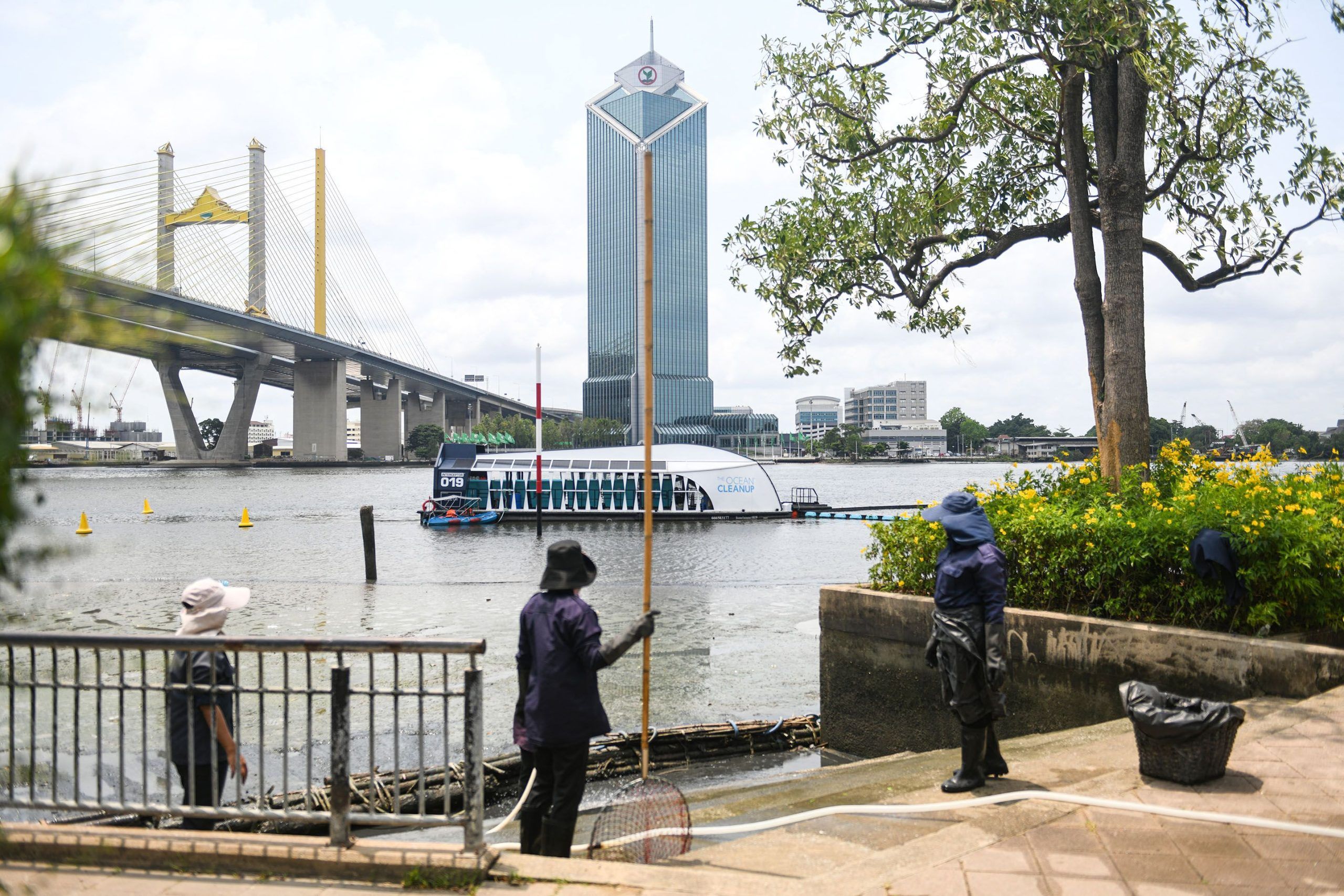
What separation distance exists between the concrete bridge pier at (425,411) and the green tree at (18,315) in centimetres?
12836

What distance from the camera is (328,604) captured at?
19.7 meters

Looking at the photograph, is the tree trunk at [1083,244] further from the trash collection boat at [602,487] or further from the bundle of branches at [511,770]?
the trash collection boat at [602,487]

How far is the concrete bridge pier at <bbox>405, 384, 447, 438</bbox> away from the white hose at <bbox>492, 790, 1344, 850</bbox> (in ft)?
412

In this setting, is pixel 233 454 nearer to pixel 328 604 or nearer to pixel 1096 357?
pixel 328 604

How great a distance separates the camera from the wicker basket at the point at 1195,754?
498 centimetres

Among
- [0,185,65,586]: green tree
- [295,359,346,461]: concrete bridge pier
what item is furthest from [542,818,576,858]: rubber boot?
[295,359,346,461]: concrete bridge pier

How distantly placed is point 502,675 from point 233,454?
107901mm

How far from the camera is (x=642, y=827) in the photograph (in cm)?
497

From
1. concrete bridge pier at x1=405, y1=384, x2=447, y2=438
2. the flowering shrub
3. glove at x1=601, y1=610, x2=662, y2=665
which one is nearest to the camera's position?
glove at x1=601, y1=610, x2=662, y2=665

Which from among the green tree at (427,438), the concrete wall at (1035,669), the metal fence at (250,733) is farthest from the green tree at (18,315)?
the green tree at (427,438)

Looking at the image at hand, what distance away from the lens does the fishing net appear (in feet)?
16.0

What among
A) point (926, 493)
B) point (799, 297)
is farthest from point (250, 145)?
point (799, 297)

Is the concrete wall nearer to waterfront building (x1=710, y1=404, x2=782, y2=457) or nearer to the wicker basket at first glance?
the wicker basket

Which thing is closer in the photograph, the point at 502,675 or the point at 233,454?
the point at 502,675
